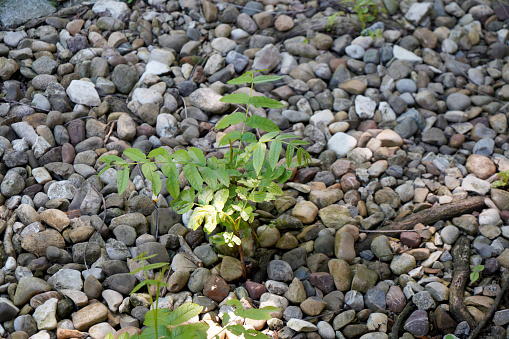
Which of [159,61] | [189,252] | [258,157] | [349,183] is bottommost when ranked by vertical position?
[349,183]

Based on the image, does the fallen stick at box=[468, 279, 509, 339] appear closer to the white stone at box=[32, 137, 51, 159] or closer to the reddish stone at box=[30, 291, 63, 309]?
the reddish stone at box=[30, 291, 63, 309]

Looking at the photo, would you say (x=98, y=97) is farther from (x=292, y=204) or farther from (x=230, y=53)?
(x=292, y=204)

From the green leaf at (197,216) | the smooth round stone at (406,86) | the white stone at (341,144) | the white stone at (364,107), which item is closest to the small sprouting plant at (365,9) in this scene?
the smooth round stone at (406,86)

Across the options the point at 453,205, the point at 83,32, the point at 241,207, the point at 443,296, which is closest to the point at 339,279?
the point at 443,296

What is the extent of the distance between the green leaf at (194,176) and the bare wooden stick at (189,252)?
1.82 feet

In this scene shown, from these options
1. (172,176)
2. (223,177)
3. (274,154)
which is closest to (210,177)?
(223,177)

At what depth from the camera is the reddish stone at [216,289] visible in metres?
2.23

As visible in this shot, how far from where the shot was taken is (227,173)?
208cm

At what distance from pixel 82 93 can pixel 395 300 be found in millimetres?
2383

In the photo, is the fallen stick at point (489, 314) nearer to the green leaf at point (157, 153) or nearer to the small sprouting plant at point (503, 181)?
the small sprouting plant at point (503, 181)

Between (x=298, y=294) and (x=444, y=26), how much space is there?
3.01m

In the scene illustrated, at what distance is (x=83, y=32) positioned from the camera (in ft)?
11.9

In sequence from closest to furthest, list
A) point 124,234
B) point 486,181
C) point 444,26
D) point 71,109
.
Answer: point 124,234
point 486,181
point 71,109
point 444,26

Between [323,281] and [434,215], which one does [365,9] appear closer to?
[434,215]
